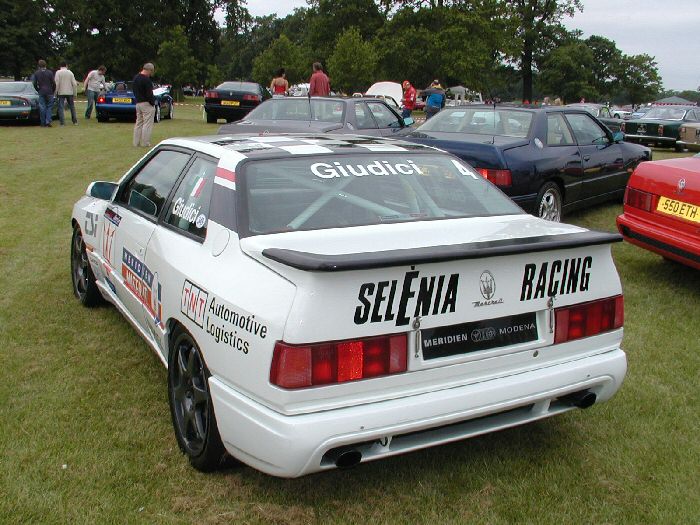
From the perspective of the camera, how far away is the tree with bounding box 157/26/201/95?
44.4 meters

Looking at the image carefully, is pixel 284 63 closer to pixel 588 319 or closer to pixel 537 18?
pixel 537 18

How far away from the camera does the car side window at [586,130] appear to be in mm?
8648

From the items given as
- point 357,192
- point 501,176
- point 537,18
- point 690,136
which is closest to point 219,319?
point 357,192

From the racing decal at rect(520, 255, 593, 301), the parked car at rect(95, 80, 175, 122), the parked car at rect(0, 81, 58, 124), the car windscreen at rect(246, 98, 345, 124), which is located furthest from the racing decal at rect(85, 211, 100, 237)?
the parked car at rect(95, 80, 175, 122)

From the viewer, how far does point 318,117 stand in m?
11.2

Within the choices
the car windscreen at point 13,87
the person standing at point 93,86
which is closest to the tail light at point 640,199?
the car windscreen at point 13,87

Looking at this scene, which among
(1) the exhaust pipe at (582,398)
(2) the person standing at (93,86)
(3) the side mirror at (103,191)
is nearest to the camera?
(1) the exhaust pipe at (582,398)

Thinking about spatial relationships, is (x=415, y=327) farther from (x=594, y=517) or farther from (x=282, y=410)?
(x=594, y=517)

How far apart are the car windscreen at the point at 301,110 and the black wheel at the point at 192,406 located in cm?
814

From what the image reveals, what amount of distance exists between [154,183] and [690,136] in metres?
17.7

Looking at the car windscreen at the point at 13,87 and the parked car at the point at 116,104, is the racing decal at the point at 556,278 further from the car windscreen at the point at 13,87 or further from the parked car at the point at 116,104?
the car windscreen at the point at 13,87

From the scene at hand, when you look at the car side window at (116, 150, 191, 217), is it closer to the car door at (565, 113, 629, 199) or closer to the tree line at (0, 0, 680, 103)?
the car door at (565, 113, 629, 199)

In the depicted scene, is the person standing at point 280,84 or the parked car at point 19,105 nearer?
the parked car at point 19,105

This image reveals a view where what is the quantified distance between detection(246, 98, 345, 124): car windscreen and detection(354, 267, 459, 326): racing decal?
8.62m
